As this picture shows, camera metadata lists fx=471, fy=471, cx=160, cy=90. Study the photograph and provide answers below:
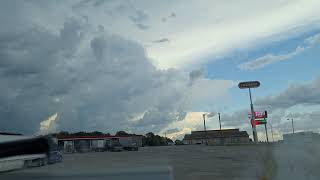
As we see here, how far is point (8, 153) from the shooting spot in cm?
708

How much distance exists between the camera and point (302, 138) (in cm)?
966

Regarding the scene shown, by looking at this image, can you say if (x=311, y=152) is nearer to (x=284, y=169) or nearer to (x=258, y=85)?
(x=284, y=169)

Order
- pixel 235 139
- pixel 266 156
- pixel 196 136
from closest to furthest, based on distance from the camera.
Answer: pixel 266 156 → pixel 235 139 → pixel 196 136

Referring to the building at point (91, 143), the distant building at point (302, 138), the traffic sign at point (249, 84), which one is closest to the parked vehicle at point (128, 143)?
the building at point (91, 143)

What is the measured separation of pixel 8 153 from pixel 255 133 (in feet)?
299

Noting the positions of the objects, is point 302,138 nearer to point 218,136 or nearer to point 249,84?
point 249,84

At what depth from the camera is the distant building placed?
31.1 ft

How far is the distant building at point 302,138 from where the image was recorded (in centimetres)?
947

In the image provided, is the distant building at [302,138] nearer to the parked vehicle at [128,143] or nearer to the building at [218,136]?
the parked vehicle at [128,143]

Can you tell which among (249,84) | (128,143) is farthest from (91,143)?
(249,84)

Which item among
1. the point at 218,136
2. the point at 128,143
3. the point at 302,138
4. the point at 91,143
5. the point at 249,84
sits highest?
the point at 249,84

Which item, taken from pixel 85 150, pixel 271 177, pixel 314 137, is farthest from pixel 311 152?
pixel 85 150

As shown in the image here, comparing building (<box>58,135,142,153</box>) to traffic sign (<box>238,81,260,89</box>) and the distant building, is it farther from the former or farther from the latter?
the distant building

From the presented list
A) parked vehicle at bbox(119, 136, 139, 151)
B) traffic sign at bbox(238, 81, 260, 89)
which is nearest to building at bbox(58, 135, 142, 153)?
parked vehicle at bbox(119, 136, 139, 151)
